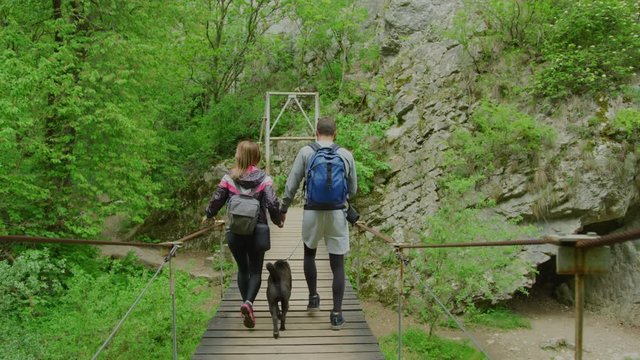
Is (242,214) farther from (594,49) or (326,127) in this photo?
(594,49)

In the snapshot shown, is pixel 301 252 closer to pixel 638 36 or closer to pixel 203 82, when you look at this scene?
pixel 638 36

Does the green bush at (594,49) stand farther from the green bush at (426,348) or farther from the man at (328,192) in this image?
the man at (328,192)

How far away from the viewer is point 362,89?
15.0 m

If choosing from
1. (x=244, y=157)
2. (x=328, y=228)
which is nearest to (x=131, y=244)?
(x=244, y=157)

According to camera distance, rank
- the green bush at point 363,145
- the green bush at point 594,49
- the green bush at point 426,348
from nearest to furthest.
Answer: the green bush at point 426,348, the green bush at point 594,49, the green bush at point 363,145

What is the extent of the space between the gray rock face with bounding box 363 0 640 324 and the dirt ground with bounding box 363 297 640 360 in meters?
0.74

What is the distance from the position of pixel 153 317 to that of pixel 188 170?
29.8 feet

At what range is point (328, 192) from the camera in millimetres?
3910

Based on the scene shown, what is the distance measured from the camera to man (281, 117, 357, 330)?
3.91m

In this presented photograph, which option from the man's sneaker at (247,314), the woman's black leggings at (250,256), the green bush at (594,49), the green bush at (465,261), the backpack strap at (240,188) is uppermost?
the green bush at (594,49)

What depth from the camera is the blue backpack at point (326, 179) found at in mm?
3875

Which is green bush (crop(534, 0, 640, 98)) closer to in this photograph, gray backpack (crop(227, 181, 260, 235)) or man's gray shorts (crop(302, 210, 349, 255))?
man's gray shorts (crop(302, 210, 349, 255))

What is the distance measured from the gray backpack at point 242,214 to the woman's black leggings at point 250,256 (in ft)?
0.49

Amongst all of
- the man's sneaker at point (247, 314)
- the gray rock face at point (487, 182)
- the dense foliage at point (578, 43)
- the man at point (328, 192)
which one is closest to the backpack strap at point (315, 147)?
the man at point (328, 192)
